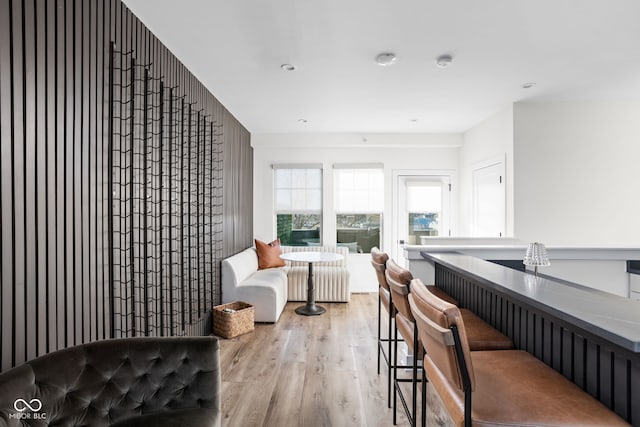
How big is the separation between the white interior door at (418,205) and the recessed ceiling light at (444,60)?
285 cm

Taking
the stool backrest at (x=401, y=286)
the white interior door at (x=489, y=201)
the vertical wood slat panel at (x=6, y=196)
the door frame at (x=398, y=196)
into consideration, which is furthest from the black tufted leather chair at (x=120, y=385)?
the door frame at (x=398, y=196)

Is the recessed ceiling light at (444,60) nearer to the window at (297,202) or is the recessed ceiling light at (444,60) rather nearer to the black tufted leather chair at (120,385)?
the black tufted leather chair at (120,385)

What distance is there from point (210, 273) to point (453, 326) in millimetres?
3068

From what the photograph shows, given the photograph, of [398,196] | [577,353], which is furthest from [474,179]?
[577,353]

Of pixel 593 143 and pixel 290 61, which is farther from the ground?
pixel 290 61

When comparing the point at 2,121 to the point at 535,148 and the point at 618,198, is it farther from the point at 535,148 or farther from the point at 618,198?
the point at 618,198

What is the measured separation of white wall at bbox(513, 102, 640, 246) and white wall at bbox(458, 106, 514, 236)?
4.2 inches

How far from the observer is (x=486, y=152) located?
4488mm

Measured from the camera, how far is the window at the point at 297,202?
562 centimetres

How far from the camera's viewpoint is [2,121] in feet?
4.16

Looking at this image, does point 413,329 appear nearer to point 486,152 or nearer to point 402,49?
point 402,49

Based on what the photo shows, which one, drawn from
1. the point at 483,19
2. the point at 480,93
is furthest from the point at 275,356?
the point at 480,93

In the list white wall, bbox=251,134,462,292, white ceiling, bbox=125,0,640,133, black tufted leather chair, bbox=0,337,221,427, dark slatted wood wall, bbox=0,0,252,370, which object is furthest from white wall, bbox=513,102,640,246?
dark slatted wood wall, bbox=0,0,252,370

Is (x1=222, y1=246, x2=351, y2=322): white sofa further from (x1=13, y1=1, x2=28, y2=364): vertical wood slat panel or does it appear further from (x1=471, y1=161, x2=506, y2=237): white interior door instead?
(x1=13, y1=1, x2=28, y2=364): vertical wood slat panel
